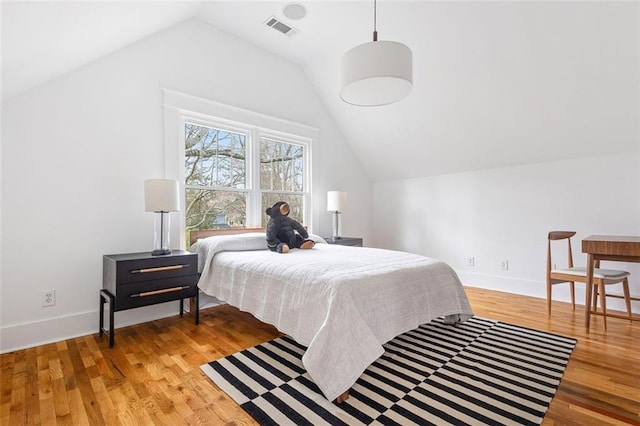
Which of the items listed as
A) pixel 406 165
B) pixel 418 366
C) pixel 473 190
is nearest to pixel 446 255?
pixel 473 190

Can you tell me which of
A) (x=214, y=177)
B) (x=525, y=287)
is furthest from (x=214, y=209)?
(x=525, y=287)

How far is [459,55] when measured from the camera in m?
3.07

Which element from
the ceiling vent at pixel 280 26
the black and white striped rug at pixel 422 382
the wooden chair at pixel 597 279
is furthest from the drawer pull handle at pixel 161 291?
the wooden chair at pixel 597 279

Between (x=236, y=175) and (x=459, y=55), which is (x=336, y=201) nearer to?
(x=236, y=175)

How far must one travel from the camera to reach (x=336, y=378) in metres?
1.56

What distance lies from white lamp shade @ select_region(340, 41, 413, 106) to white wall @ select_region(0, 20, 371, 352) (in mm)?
2004

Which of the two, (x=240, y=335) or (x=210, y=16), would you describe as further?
(x=210, y=16)

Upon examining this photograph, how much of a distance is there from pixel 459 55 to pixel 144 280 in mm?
3549

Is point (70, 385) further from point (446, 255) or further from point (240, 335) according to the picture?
point (446, 255)

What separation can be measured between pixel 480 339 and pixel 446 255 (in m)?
2.24

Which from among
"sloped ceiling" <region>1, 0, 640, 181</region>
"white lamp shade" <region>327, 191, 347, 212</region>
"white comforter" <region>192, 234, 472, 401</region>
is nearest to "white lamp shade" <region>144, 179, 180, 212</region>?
"white comforter" <region>192, 234, 472, 401</region>

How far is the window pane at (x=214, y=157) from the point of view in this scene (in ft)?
10.7

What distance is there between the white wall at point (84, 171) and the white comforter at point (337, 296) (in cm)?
91

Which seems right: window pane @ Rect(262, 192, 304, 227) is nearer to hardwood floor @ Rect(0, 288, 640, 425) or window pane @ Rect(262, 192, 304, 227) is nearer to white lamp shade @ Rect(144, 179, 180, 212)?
white lamp shade @ Rect(144, 179, 180, 212)
